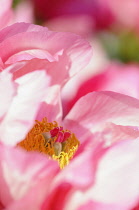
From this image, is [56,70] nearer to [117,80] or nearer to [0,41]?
[0,41]

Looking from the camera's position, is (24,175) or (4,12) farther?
(4,12)

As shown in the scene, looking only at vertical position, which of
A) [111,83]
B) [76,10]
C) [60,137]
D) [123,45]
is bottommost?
[123,45]

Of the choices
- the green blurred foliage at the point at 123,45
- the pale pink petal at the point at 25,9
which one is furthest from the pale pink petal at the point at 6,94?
the green blurred foliage at the point at 123,45

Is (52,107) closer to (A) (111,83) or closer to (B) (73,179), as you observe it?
(B) (73,179)

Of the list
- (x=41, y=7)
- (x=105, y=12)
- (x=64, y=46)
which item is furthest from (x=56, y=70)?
(x=105, y=12)

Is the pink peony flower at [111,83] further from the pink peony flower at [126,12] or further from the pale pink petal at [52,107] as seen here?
the pink peony flower at [126,12]

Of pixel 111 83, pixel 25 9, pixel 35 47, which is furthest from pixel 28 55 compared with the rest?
pixel 25 9
